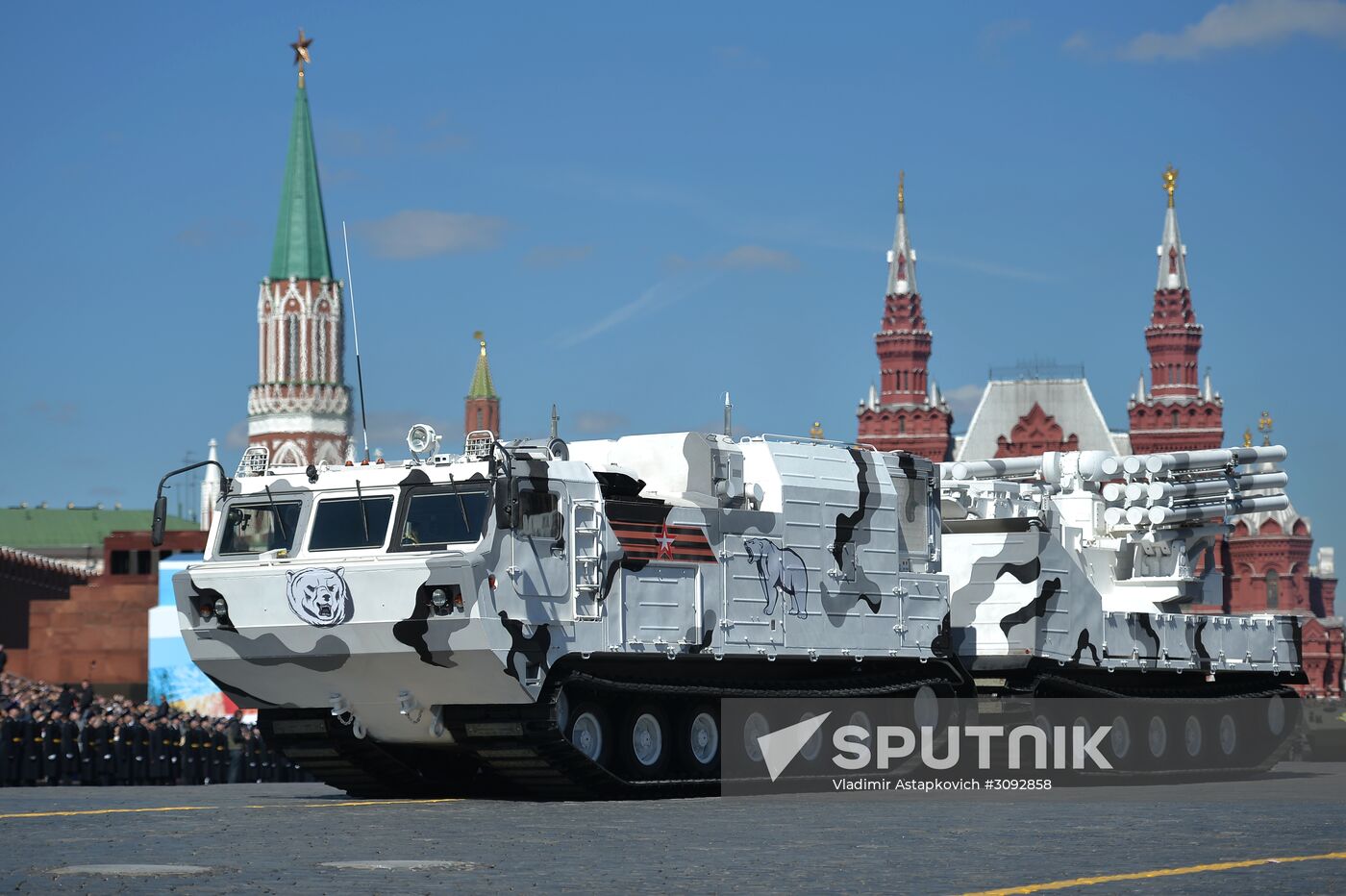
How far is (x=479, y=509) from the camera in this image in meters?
22.7

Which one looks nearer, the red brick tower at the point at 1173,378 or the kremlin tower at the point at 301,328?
the red brick tower at the point at 1173,378

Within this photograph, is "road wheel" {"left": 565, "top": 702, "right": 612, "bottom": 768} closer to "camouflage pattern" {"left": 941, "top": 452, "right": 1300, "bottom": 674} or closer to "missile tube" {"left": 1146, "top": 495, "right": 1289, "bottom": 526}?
"camouflage pattern" {"left": 941, "top": 452, "right": 1300, "bottom": 674}

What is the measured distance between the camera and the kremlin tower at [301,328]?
540 ft

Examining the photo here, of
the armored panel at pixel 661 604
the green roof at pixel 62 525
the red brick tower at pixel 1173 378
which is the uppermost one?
the red brick tower at pixel 1173 378

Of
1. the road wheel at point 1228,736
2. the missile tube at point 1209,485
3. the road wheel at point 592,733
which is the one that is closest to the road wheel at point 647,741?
the road wheel at point 592,733

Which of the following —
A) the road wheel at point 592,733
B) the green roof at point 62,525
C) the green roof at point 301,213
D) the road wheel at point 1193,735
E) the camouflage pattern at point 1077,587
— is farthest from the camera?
the green roof at point 62,525

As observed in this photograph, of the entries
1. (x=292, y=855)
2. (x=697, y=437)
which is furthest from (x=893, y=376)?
(x=292, y=855)

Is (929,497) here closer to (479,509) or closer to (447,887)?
(479,509)

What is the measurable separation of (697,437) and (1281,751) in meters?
14.2

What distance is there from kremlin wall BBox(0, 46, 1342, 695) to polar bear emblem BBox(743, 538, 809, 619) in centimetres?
7267

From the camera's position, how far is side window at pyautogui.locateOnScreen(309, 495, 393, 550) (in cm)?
2316

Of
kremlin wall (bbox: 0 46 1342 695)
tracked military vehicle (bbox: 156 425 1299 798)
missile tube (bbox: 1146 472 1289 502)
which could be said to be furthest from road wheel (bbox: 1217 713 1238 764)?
kremlin wall (bbox: 0 46 1342 695)

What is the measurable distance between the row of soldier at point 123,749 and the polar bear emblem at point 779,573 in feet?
26.5

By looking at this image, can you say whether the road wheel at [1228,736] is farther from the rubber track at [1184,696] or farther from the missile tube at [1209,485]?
the missile tube at [1209,485]
